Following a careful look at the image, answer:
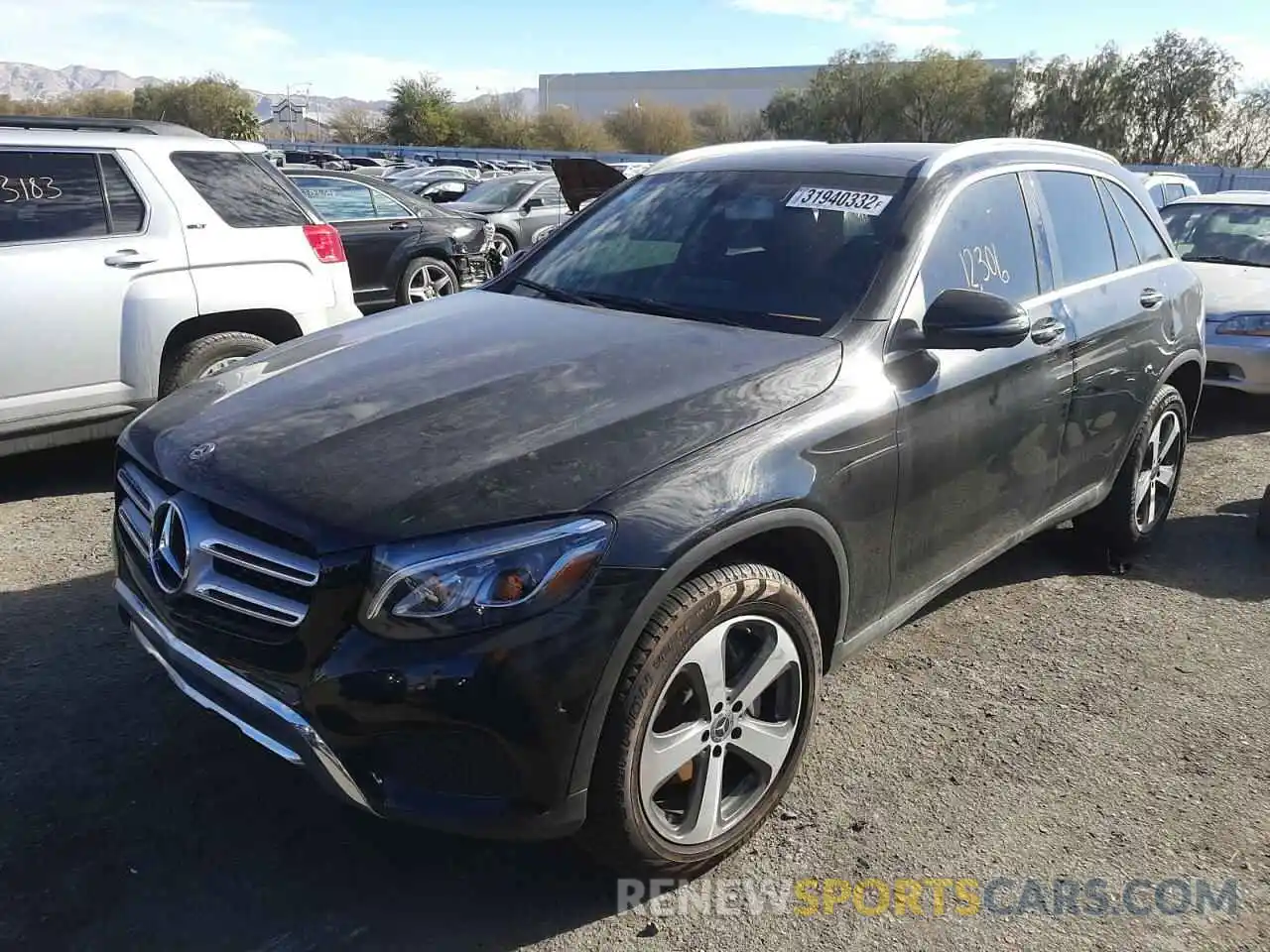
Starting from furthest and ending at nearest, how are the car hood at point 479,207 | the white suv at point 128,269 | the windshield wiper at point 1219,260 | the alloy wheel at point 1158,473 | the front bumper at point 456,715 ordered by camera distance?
the car hood at point 479,207 < the windshield wiper at point 1219,260 < the white suv at point 128,269 < the alloy wheel at point 1158,473 < the front bumper at point 456,715

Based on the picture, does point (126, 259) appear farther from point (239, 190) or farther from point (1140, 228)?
point (1140, 228)

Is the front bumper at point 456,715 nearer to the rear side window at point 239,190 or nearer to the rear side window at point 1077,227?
the rear side window at point 1077,227

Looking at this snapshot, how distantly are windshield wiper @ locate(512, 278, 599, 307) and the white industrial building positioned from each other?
3732 inches

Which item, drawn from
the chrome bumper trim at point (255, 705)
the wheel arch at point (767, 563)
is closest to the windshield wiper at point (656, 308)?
the wheel arch at point (767, 563)

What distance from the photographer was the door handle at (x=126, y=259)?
5.07 meters

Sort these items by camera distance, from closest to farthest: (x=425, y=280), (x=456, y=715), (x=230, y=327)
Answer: (x=456, y=715), (x=230, y=327), (x=425, y=280)

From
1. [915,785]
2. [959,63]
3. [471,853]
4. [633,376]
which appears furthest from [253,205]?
[959,63]

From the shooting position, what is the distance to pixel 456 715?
2.08 metres

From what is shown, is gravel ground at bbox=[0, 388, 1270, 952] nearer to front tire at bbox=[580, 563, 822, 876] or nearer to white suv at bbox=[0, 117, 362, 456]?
front tire at bbox=[580, 563, 822, 876]

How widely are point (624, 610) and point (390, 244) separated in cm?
857

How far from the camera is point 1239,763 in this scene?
10.6 ft

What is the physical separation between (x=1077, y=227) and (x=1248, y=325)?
430 cm

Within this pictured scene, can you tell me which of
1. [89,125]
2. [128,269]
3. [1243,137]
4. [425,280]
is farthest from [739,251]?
[1243,137]

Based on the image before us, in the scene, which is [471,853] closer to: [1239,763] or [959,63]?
[1239,763]
